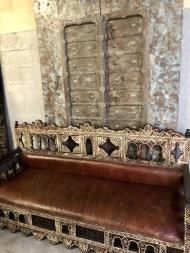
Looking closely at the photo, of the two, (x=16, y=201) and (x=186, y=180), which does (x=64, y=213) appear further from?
(x=186, y=180)

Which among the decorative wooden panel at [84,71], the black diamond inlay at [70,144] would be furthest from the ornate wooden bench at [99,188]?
the decorative wooden panel at [84,71]

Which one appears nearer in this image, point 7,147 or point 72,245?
point 72,245

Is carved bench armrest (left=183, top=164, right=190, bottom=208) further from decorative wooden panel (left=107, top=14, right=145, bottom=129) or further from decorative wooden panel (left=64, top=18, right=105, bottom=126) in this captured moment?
decorative wooden panel (left=64, top=18, right=105, bottom=126)

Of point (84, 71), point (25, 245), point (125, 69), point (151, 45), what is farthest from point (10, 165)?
point (151, 45)

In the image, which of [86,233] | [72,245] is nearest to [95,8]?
[86,233]

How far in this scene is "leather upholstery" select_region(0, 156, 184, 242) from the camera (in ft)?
5.22

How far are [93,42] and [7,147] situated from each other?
1683 mm

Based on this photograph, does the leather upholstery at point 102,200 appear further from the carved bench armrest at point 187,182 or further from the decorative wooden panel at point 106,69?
the decorative wooden panel at point 106,69

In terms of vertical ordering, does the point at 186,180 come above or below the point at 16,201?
above

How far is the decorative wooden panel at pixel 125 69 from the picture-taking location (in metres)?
2.01

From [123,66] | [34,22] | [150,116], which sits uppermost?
[34,22]

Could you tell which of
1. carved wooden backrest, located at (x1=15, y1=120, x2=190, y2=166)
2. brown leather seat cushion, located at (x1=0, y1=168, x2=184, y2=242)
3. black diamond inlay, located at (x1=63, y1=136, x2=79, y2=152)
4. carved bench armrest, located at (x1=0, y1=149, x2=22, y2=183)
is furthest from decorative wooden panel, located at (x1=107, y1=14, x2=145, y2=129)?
carved bench armrest, located at (x1=0, y1=149, x2=22, y2=183)

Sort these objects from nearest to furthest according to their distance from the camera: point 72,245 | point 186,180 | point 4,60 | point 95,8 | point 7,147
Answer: point 186,180 < point 72,245 < point 95,8 < point 4,60 < point 7,147

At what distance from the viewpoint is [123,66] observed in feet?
6.93
